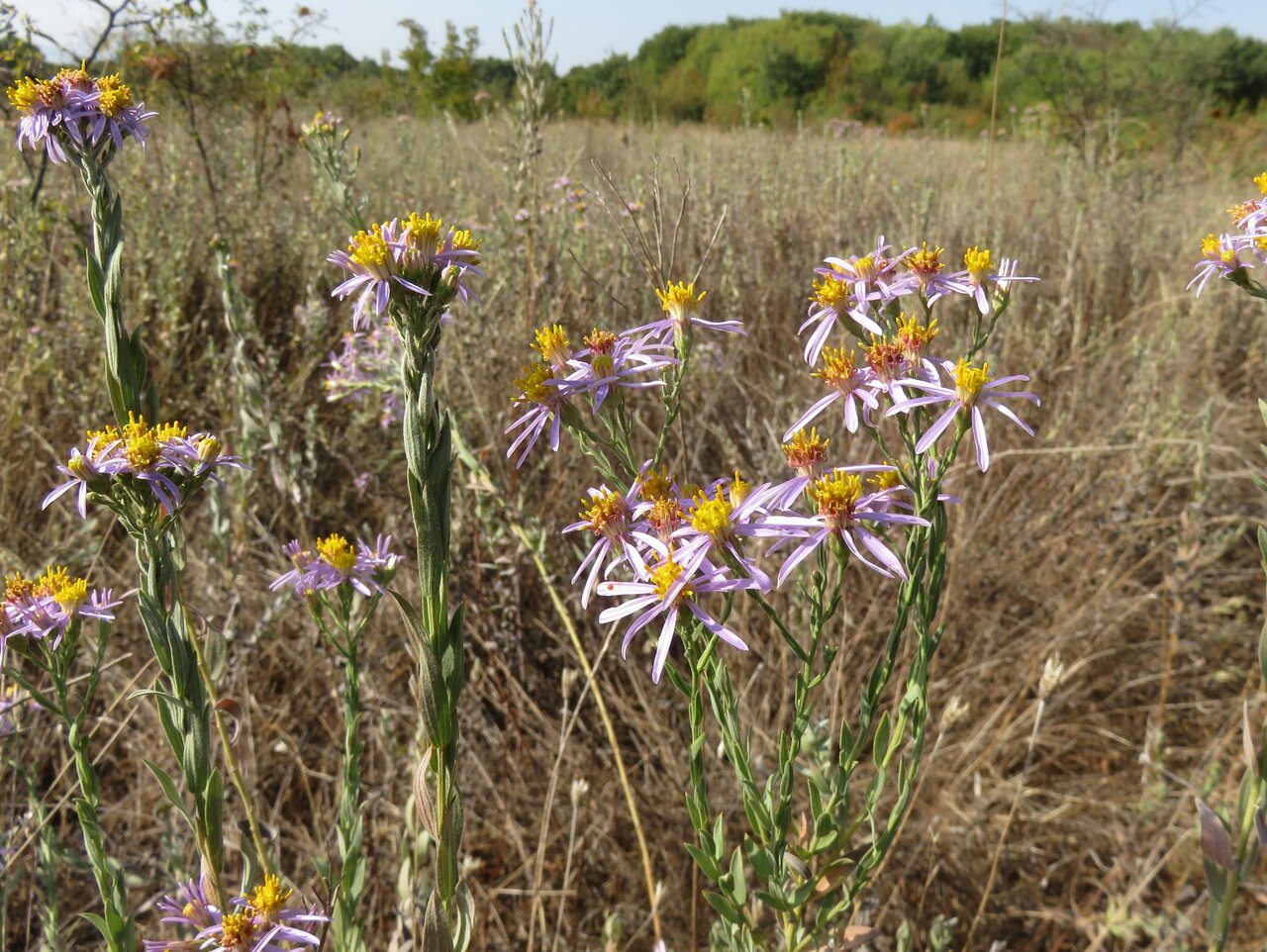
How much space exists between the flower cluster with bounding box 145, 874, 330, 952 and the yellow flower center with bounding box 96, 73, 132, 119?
87 centimetres

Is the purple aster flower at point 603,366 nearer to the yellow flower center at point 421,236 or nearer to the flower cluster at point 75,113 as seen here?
the yellow flower center at point 421,236

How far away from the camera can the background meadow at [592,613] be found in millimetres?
1795

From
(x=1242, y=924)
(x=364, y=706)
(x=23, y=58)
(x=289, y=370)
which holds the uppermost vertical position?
(x=23, y=58)

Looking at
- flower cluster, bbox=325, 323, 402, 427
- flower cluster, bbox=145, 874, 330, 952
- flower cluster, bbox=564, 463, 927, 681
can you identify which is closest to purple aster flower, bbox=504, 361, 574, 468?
flower cluster, bbox=564, 463, 927, 681

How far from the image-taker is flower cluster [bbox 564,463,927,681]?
0.85 metres

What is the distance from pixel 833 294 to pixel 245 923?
3.27ft

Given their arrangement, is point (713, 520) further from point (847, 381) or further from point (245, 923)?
point (245, 923)

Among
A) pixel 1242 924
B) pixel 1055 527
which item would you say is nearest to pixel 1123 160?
pixel 1055 527

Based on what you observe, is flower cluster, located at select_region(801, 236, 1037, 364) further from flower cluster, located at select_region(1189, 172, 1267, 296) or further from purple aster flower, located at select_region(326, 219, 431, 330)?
purple aster flower, located at select_region(326, 219, 431, 330)

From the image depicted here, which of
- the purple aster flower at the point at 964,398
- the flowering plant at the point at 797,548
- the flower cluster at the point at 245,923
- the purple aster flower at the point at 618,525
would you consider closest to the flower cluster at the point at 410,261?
the flowering plant at the point at 797,548

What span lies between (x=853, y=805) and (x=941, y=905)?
0.86 ft

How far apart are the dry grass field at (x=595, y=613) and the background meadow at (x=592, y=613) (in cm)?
1

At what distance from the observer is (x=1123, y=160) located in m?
6.19

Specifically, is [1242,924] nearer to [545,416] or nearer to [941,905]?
[941,905]
